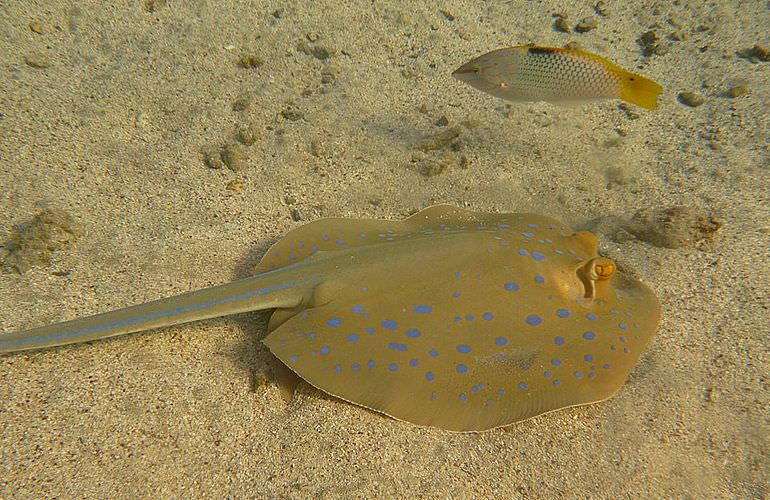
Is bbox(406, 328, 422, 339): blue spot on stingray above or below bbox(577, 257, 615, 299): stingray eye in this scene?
below

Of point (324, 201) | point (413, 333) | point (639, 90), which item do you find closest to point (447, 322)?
point (413, 333)

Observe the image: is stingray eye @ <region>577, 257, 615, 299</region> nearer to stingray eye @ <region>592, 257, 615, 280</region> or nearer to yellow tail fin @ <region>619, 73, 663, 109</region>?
stingray eye @ <region>592, 257, 615, 280</region>

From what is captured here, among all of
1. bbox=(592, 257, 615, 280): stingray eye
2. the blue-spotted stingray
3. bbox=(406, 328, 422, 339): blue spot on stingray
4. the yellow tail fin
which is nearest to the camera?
the blue-spotted stingray

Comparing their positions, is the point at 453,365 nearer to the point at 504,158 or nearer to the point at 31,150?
the point at 504,158

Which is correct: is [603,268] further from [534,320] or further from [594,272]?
[534,320]

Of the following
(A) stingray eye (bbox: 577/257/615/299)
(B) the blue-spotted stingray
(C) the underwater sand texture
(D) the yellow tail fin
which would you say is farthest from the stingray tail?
(D) the yellow tail fin

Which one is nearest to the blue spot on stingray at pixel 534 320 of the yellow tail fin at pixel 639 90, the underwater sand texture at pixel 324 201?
the underwater sand texture at pixel 324 201

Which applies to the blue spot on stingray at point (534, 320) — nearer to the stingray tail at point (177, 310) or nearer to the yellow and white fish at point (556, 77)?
the stingray tail at point (177, 310)

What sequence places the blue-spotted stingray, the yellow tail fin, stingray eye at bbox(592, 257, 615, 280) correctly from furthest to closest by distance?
the yellow tail fin < stingray eye at bbox(592, 257, 615, 280) < the blue-spotted stingray
